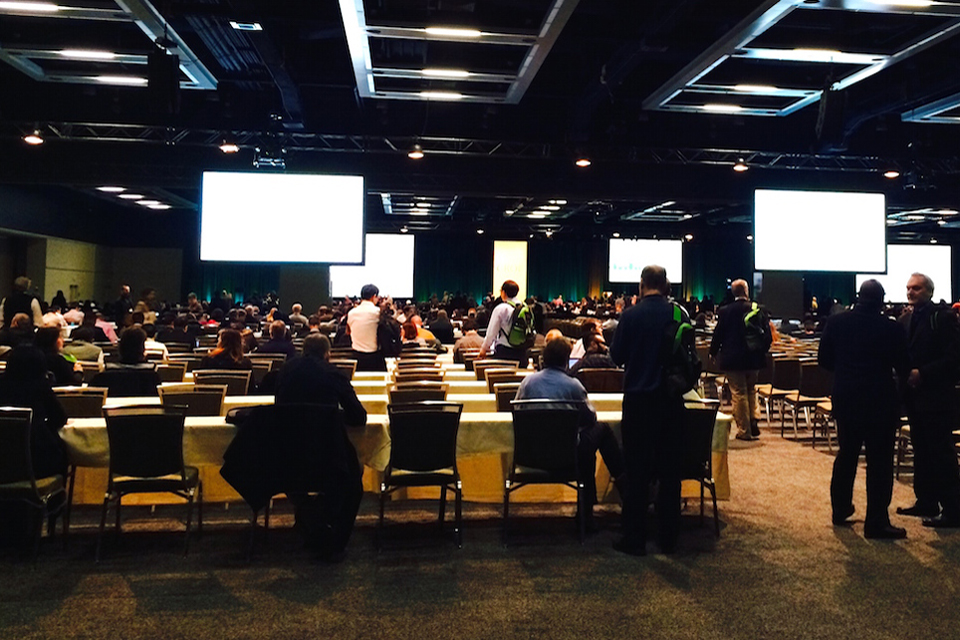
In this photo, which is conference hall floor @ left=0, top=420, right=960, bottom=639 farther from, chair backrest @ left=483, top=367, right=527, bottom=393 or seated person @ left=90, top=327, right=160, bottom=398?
chair backrest @ left=483, top=367, right=527, bottom=393

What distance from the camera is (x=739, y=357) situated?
7215 mm

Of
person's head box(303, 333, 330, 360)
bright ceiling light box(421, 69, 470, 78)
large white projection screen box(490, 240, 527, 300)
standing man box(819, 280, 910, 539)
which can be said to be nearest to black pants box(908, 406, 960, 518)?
standing man box(819, 280, 910, 539)

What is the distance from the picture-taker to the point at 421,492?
4.88 meters

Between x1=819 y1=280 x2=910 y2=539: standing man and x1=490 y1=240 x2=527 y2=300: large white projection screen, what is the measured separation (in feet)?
84.7

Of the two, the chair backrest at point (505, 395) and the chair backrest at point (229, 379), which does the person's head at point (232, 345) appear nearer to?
→ the chair backrest at point (229, 379)

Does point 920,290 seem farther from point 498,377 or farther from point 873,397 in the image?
point 498,377

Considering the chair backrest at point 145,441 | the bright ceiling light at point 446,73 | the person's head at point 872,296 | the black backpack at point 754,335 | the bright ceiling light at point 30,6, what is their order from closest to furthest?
the chair backrest at point 145,441
the person's head at point 872,296
the bright ceiling light at point 30,6
the black backpack at point 754,335
the bright ceiling light at point 446,73

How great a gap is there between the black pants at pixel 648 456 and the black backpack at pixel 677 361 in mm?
88

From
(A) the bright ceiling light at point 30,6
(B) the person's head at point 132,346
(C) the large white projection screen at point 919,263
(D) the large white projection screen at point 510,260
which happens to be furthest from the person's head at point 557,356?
(D) the large white projection screen at point 510,260

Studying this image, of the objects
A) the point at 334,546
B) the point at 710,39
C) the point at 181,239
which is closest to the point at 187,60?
the point at 710,39

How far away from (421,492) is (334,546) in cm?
103

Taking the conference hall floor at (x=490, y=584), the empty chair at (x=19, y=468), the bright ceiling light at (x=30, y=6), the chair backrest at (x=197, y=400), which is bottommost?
the conference hall floor at (x=490, y=584)

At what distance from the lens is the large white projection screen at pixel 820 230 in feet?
37.3

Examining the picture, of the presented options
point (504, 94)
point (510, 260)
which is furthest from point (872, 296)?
point (510, 260)
